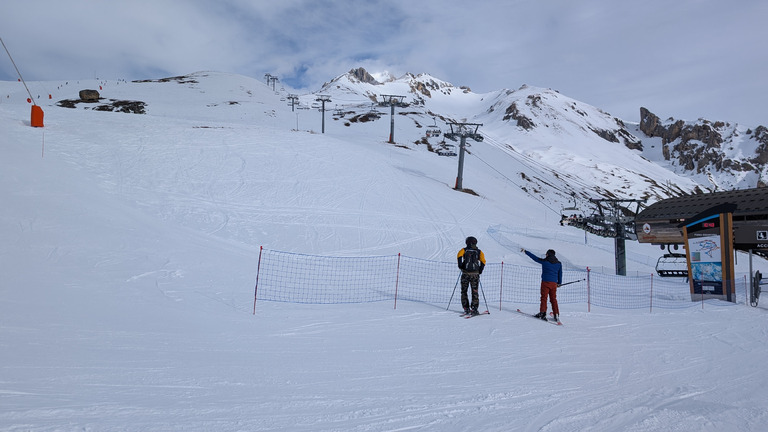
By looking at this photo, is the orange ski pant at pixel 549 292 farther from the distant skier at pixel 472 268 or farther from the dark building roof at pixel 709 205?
the dark building roof at pixel 709 205

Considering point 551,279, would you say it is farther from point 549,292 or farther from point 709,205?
point 709,205

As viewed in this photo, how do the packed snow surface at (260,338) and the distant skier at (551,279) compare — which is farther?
the distant skier at (551,279)

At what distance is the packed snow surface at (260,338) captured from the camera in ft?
12.3

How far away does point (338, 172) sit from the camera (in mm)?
24672

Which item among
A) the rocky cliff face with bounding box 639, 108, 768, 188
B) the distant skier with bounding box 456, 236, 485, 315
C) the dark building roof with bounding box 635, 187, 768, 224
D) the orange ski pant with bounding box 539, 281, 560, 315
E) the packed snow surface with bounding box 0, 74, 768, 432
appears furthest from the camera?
the rocky cliff face with bounding box 639, 108, 768, 188

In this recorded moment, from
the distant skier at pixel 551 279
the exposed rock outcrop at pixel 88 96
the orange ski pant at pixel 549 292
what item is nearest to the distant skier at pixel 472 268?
the distant skier at pixel 551 279

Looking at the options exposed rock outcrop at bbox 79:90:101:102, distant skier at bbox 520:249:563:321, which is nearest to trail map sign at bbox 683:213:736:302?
distant skier at bbox 520:249:563:321

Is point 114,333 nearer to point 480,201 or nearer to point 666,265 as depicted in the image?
point 480,201

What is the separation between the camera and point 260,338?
6.00m

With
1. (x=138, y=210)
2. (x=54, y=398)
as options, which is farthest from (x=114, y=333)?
(x=138, y=210)

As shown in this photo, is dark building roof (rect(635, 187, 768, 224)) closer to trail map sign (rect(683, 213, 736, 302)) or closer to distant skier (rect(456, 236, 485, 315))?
trail map sign (rect(683, 213, 736, 302))

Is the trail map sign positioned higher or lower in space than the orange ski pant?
higher

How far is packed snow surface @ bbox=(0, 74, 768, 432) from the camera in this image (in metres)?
3.75

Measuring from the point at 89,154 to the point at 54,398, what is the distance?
19248 mm
